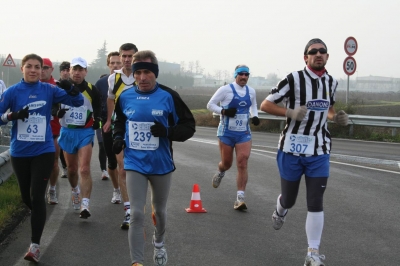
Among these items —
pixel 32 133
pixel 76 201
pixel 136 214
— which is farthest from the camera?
pixel 76 201

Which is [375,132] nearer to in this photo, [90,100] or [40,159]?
[90,100]

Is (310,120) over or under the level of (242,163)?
over

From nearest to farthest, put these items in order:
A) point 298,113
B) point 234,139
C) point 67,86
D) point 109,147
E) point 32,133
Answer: point 298,113, point 32,133, point 67,86, point 109,147, point 234,139

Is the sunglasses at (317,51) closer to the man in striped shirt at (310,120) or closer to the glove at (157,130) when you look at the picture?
the man in striped shirt at (310,120)

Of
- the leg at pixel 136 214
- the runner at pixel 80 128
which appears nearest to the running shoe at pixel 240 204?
the runner at pixel 80 128

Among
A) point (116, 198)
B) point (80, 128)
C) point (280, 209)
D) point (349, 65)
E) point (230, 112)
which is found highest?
point (349, 65)

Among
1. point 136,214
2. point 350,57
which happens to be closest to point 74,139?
point 136,214

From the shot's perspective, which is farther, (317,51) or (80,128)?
(80,128)

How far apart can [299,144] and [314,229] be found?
874 millimetres

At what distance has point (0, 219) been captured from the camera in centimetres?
791

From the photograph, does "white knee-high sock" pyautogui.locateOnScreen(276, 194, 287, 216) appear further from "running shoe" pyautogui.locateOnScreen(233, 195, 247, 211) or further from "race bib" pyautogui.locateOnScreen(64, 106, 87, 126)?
"race bib" pyautogui.locateOnScreen(64, 106, 87, 126)

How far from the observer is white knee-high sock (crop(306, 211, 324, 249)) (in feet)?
20.3

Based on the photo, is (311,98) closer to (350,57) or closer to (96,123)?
(96,123)

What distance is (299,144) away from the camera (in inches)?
258
